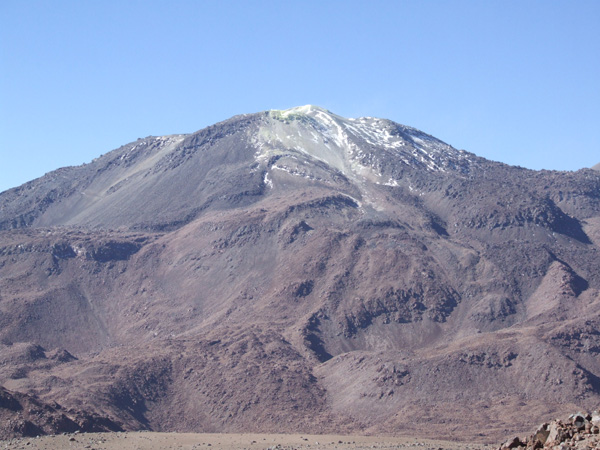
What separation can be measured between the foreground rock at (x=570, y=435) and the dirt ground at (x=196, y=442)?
3377 cm

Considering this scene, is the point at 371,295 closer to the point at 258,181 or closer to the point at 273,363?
the point at 273,363

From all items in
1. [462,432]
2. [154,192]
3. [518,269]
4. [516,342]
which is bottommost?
[462,432]

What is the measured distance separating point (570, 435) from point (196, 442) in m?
45.8

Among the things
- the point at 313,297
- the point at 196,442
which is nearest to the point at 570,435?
the point at 196,442

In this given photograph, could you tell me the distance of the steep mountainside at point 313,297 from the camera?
308 feet

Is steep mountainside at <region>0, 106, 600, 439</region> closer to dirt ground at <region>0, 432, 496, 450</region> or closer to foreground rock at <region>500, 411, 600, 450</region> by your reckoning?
dirt ground at <region>0, 432, 496, 450</region>

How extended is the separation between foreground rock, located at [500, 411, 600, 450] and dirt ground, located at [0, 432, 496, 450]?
3377 centimetres

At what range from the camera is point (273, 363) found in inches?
4141

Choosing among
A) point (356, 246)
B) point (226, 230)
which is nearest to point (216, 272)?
point (226, 230)

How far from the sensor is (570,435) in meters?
22.3

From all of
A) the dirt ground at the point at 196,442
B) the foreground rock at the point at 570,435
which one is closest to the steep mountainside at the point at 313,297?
the dirt ground at the point at 196,442

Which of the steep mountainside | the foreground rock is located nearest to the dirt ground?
the steep mountainside

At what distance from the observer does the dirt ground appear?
56.7 m

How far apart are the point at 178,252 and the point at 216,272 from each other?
43.0 feet
